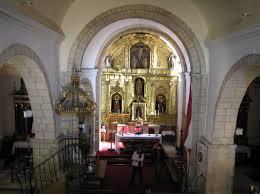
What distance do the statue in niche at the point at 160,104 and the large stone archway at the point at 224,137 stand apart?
10301 mm

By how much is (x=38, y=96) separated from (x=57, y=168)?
2239 mm

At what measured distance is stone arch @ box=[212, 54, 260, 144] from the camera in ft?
27.7

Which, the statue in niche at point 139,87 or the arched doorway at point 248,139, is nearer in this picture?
the arched doorway at point 248,139

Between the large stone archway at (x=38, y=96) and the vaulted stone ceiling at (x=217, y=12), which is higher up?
the vaulted stone ceiling at (x=217, y=12)

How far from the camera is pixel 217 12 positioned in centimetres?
902

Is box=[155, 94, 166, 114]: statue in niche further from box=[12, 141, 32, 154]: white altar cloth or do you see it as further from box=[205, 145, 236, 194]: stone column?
box=[205, 145, 236, 194]: stone column

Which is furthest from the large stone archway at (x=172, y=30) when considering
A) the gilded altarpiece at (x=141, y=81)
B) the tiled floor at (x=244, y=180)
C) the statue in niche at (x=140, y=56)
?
the statue in niche at (x=140, y=56)

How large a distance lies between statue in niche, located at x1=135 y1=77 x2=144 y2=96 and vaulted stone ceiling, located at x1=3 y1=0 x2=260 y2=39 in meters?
10.3

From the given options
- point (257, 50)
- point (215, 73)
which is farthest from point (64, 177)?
point (257, 50)

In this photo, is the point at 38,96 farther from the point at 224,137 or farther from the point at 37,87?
the point at 224,137

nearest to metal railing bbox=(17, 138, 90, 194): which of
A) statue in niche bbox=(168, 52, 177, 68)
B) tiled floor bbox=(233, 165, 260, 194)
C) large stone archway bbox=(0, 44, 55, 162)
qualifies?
large stone archway bbox=(0, 44, 55, 162)

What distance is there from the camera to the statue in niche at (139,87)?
20.2 meters

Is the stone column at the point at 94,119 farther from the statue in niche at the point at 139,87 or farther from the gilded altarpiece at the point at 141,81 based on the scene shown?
the statue in niche at the point at 139,87

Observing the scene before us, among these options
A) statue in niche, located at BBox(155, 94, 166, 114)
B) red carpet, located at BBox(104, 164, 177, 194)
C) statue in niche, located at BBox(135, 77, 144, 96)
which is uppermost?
statue in niche, located at BBox(135, 77, 144, 96)
